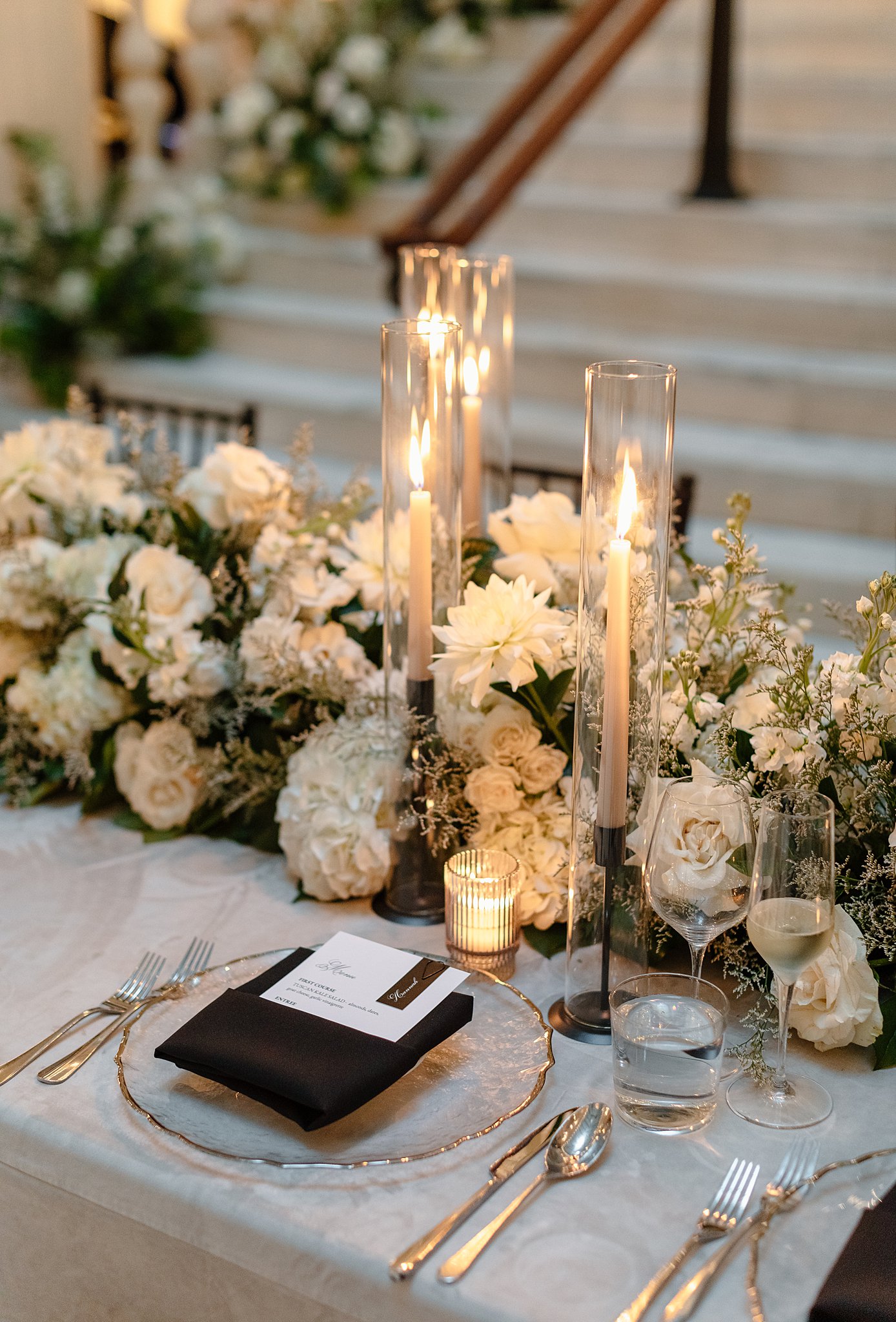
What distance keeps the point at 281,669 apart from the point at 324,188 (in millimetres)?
3880

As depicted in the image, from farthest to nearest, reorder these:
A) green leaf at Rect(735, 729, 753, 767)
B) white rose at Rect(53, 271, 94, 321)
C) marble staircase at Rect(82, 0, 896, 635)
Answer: white rose at Rect(53, 271, 94, 321) → marble staircase at Rect(82, 0, 896, 635) → green leaf at Rect(735, 729, 753, 767)

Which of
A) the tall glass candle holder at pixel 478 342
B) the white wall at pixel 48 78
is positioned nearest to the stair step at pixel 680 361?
the white wall at pixel 48 78

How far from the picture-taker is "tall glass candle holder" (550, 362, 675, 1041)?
108cm

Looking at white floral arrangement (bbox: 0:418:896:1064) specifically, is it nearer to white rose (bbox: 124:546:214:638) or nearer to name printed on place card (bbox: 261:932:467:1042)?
white rose (bbox: 124:546:214:638)

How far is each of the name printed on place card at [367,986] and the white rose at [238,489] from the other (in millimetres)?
619

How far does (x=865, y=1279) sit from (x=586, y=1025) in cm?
35

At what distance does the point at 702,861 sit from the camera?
42.2 inches

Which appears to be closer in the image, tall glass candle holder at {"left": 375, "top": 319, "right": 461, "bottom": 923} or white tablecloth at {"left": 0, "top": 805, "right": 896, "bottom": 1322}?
white tablecloth at {"left": 0, "top": 805, "right": 896, "bottom": 1322}

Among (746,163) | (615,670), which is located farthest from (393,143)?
(615,670)

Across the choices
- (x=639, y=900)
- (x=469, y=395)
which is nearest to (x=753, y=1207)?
(x=639, y=900)

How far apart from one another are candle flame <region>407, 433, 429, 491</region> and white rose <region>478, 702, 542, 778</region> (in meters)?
0.24

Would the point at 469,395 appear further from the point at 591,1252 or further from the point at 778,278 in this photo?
the point at 778,278

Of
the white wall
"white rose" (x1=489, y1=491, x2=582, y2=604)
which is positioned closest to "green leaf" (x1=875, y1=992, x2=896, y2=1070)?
"white rose" (x1=489, y1=491, x2=582, y2=604)

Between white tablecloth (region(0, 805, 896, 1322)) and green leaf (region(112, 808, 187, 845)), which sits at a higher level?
green leaf (region(112, 808, 187, 845))
